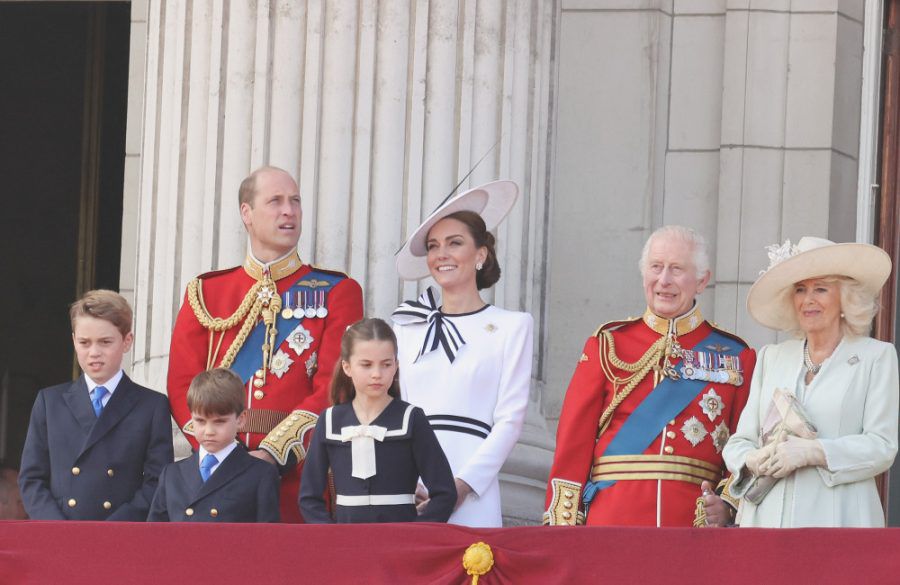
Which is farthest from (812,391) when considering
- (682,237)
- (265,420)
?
(265,420)

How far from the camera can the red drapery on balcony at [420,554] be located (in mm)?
5746

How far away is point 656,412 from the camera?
22.5 feet

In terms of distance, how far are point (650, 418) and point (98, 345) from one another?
1811 mm

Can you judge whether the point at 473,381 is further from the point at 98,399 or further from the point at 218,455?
the point at 98,399

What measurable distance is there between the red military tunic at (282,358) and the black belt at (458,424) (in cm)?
38

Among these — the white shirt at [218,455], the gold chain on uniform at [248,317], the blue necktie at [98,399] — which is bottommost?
the white shirt at [218,455]

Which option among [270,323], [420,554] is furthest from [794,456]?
[270,323]

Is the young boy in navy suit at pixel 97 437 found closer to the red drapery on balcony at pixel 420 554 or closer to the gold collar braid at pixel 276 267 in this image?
the gold collar braid at pixel 276 267

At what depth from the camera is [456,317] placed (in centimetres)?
707

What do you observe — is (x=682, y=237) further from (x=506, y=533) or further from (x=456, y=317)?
(x=506, y=533)

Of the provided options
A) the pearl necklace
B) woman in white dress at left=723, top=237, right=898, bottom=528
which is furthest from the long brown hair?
the pearl necklace

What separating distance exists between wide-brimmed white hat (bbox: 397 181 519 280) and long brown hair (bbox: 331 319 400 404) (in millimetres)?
655

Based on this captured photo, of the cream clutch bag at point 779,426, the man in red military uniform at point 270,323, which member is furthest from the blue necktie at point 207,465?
the cream clutch bag at point 779,426

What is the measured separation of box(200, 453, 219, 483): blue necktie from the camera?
6.55 metres
